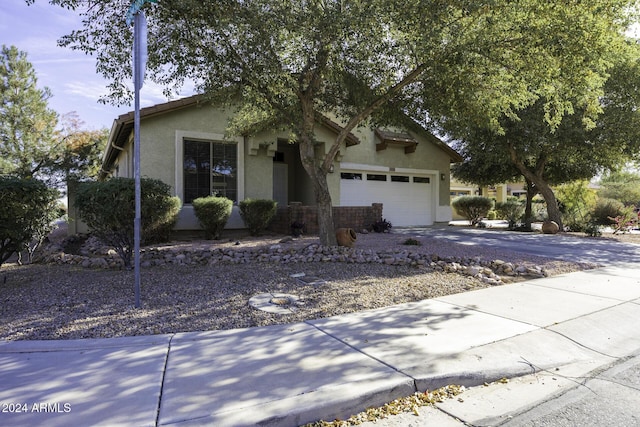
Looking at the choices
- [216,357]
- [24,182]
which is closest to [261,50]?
[24,182]

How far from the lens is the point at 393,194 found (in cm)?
1823

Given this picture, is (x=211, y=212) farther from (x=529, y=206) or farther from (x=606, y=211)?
(x=606, y=211)

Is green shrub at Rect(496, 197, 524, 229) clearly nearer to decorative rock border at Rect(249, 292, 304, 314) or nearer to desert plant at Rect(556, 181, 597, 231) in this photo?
desert plant at Rect(556, 181, 597, 231)

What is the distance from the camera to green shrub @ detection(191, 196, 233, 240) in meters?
11.4

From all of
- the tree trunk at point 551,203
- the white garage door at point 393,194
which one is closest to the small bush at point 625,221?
the tree trunk at point 551,203

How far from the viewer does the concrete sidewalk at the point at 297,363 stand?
2.89 meters

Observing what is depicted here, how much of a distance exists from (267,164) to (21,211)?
798 centimetres

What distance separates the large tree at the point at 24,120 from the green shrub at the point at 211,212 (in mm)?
14186

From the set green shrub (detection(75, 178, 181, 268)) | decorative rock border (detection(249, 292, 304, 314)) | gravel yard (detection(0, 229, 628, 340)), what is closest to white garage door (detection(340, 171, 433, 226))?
gravel yard (detection(0, 229, 628, 340))

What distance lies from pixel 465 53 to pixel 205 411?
7.60m

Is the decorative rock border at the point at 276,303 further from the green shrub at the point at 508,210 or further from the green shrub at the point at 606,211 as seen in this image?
the green shrub at the point at 508,210

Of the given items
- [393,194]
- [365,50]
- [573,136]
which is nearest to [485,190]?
[393,194]

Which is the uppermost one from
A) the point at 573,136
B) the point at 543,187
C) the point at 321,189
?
the point at 573,136

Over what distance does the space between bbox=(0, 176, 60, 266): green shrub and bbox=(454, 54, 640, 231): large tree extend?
10409 millimetres
